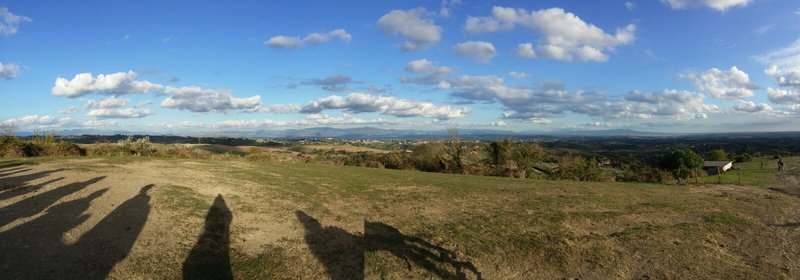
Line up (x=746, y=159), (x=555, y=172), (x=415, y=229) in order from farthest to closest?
(x=746, y=159)
(x=555, y=172)
(x=415, y=229)

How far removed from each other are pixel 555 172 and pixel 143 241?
38392mm

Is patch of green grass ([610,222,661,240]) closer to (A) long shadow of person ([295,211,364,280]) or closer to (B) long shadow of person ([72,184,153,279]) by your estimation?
(A) long shadow of person ([295,211,364,280])

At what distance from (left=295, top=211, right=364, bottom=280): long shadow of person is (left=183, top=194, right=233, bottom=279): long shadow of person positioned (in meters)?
1.90

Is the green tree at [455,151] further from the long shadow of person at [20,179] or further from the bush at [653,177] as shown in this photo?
the long shadow of person at [20,179]

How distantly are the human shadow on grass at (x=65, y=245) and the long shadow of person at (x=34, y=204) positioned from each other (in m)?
0.35

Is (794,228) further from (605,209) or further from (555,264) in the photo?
(555,264)

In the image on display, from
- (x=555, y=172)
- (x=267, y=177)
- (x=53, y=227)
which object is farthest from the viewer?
(x=555, y=172)

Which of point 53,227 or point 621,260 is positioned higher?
point 53,227

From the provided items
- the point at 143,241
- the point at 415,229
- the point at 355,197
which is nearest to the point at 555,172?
the point at 355,197

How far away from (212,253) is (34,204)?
5.13 metres

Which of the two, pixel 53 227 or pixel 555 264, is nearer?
pixel 53 227

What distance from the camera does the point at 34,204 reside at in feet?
33.4

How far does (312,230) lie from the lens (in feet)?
36.6

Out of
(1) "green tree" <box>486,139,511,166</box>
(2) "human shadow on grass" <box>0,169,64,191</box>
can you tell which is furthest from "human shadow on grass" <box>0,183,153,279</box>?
(1) "green tree" <box>486,139,511,166</box>
